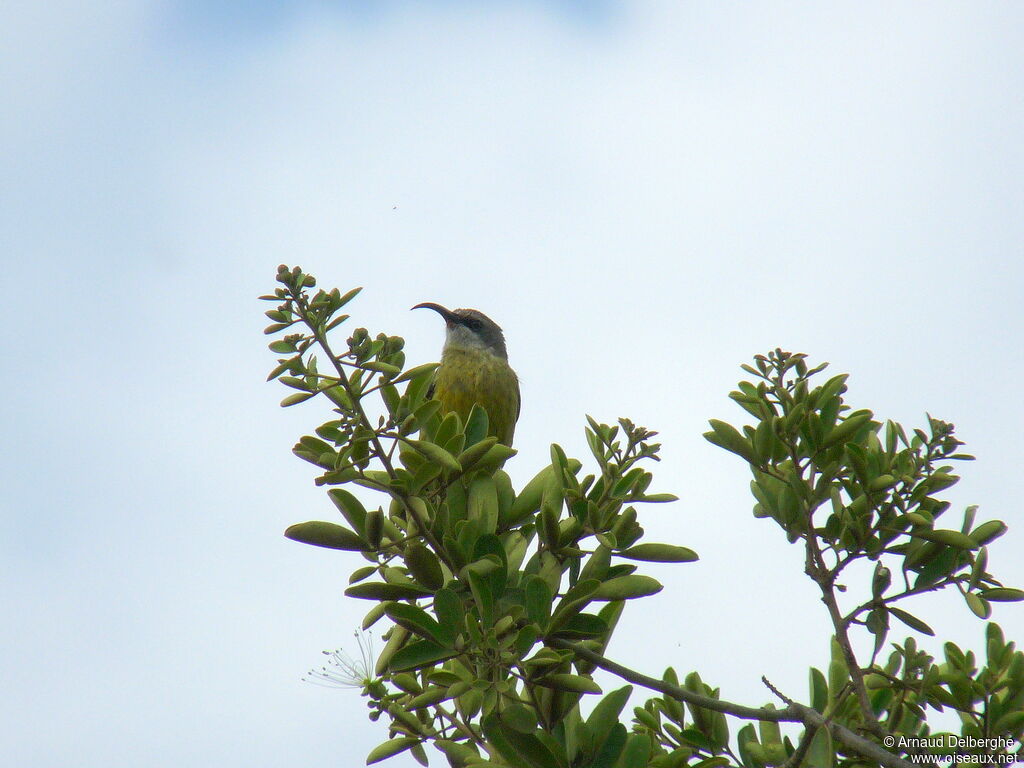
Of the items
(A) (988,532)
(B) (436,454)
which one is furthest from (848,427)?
(B) (436,454)

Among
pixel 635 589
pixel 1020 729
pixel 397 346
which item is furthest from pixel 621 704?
pixel 1020 729

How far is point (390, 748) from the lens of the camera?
3.32 meters

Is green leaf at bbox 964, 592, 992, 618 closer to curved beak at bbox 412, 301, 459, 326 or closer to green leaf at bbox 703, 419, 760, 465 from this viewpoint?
green leaf at bbox 703, 419, 760, 465

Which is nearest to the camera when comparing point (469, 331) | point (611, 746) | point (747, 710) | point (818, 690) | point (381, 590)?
point (747, 710)

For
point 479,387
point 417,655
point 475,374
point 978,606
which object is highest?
point 475,374

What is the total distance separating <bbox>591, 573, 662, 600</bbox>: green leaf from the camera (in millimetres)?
2877

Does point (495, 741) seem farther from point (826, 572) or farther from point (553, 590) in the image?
point (826, 572)

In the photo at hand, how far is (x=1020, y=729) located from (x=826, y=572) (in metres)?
0.84

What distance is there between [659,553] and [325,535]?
102cm

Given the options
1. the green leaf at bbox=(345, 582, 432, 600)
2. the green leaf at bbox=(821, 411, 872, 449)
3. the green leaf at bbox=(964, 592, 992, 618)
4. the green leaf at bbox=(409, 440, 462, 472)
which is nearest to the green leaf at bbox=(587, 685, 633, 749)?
the green leaf at bbox=(345, 582, 432, 600)

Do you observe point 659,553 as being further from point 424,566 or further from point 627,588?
point 424,566

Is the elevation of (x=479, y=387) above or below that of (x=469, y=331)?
below

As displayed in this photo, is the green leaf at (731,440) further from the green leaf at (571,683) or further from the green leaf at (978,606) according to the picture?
the green leaf at (571,683)

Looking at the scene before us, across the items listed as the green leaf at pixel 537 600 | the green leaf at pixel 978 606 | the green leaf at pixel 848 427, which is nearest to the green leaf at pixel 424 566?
the green leaf at pixel 537 600
